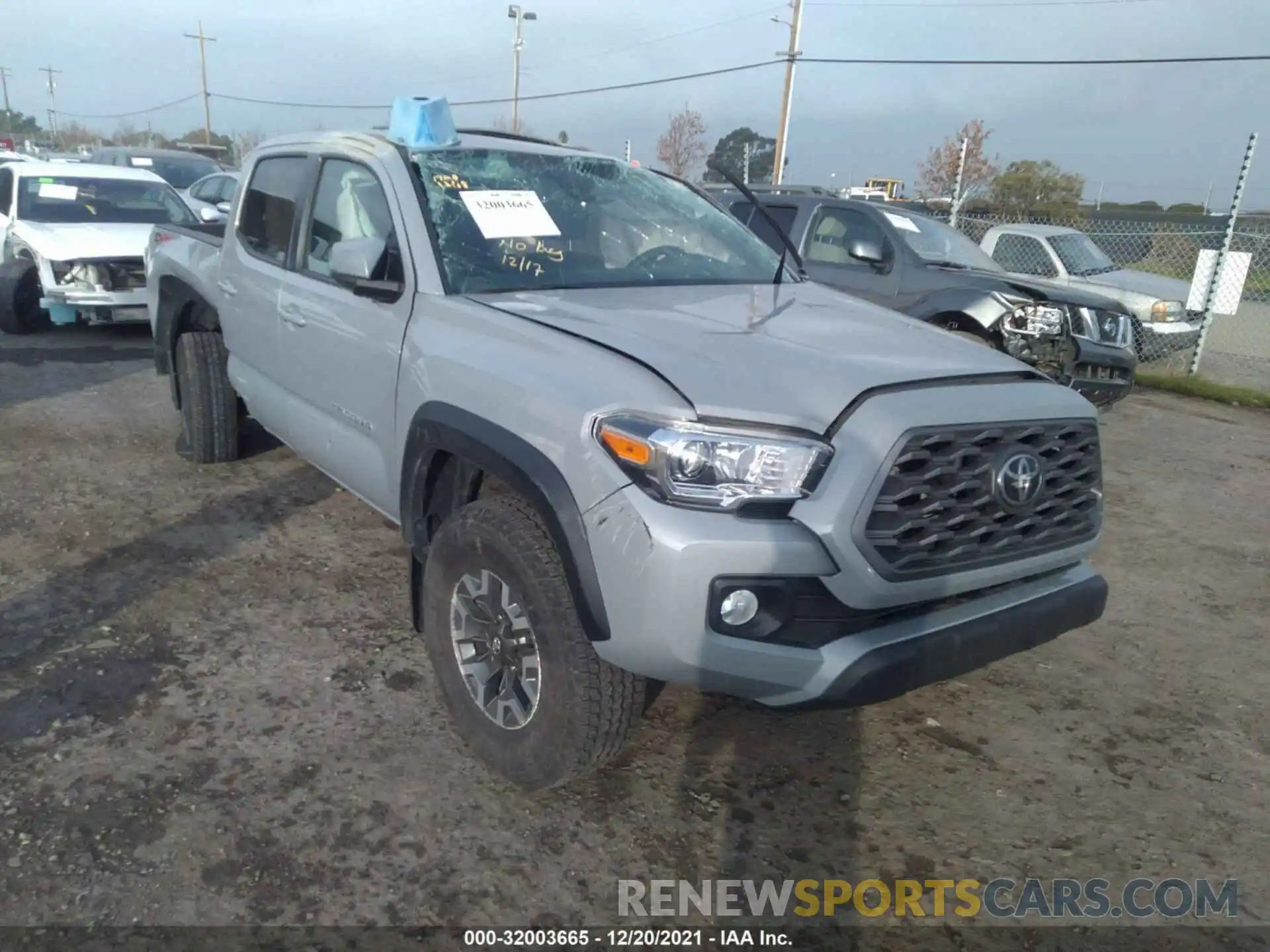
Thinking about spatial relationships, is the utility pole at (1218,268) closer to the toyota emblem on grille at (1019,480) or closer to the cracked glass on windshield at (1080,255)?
the cracked glass on windshield at (1080,255)

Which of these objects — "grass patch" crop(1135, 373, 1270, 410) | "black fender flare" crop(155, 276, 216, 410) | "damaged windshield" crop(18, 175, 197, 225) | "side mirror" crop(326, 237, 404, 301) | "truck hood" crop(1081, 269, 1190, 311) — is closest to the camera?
"side mirror" crop(326, 237, 404, 301)

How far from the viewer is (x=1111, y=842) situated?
274 centimetres

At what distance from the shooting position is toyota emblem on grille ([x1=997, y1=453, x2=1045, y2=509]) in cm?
251

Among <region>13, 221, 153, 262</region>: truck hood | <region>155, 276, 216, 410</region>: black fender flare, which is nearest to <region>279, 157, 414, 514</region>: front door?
<region>155, 276, 216, 410</region>: black fender flare

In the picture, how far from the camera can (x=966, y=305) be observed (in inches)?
281

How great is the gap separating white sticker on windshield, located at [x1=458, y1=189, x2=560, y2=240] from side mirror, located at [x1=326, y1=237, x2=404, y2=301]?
340 mm

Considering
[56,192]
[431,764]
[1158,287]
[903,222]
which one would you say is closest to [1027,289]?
[903,222]

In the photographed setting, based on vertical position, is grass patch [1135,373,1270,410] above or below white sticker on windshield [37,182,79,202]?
below

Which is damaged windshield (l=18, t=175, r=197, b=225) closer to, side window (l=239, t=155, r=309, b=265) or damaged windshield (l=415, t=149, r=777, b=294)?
side window (l=239, t=155, r=309, b=265)

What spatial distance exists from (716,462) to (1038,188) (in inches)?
1109

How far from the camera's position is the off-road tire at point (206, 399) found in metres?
5.17

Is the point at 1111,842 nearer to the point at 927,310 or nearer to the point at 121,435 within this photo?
the point at 927,310

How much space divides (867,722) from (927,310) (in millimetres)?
4646
